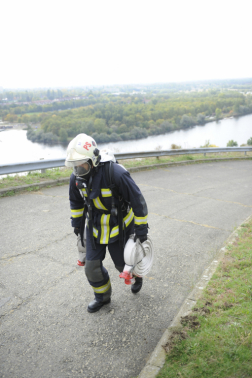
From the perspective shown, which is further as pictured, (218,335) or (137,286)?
(137,286)

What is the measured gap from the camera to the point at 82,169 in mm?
2953

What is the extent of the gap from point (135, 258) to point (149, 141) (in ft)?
47.8

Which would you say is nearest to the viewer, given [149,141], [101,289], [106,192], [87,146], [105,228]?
[87,146]

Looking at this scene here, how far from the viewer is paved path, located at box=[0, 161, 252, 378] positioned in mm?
2814

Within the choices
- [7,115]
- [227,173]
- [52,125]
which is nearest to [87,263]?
[7,115]

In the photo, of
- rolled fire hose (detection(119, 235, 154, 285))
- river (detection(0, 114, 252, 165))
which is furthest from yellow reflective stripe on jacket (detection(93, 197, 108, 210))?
river (detection(0, 114, 252, 165))

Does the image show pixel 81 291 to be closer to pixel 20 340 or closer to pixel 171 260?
pixel 20 340

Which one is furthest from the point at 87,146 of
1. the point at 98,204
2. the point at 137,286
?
the point at 137,286

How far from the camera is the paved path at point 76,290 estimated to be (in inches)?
111

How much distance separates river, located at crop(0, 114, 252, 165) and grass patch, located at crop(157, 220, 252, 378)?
21.6 feet

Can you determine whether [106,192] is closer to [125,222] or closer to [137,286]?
[125,222]

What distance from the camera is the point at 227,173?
1218 centimetres

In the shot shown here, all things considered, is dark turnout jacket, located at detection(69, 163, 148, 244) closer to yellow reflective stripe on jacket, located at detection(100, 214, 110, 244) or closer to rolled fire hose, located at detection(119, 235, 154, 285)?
yellow reflective stripe on jacket, located at detection(100, 214, 110, 244)

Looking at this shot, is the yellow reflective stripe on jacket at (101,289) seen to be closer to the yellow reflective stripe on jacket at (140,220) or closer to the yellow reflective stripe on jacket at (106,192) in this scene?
the yellow reflective stripe on jacket at (140,220)
